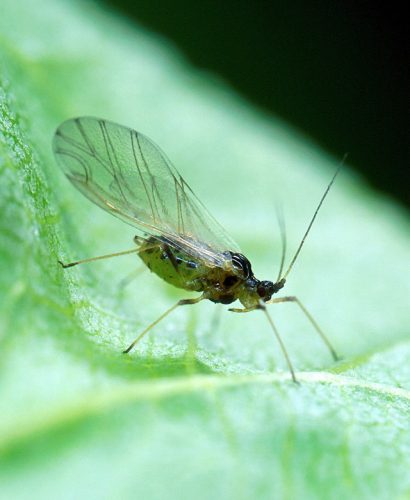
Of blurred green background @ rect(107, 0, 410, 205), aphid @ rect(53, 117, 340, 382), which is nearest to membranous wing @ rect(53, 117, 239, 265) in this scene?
aphid @ rect(53, 117, 340, 382)

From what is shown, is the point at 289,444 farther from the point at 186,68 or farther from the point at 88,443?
the point at 186,68

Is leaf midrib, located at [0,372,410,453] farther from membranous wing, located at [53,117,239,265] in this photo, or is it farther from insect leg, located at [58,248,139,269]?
membranous wing, located at [53,117,239,265]

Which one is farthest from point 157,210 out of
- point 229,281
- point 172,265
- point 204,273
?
point 229,281

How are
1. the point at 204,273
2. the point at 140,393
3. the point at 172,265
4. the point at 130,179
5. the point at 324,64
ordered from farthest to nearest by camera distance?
the point at 324,64 < the point at 204,273 < the point at 172,265 < the point at 130,179 < the point at 140,393

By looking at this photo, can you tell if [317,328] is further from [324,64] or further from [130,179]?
[324,64]

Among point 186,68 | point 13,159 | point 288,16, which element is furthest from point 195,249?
point 288,16

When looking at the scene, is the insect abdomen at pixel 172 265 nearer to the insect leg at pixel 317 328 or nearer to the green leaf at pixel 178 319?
the green leaf at pixel 178 319
